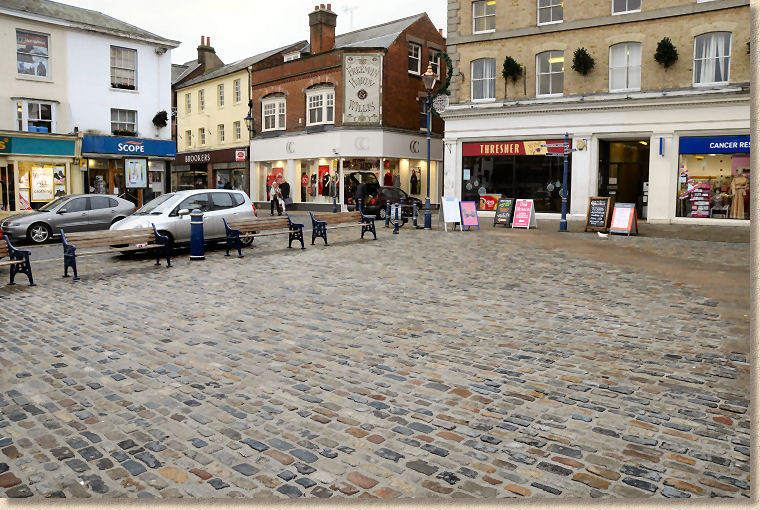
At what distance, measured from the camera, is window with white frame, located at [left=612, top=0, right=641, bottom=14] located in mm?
23172

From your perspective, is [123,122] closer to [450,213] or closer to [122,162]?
[122,162]

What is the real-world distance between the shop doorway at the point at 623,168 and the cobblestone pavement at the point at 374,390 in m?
15.7

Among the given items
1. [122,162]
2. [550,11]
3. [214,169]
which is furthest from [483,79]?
[214,169]

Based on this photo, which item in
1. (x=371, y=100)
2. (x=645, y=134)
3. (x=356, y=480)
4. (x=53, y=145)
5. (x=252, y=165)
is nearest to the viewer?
(x=356, y=480)

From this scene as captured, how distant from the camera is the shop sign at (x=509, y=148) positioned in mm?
25484

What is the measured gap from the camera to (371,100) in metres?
34.7

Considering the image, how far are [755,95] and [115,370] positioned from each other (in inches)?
214

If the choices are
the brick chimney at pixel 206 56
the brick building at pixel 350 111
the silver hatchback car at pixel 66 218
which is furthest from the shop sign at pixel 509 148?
the brick chimney at pixel 206 56

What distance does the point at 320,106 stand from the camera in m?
36.3

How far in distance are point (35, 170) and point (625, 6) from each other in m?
25.3

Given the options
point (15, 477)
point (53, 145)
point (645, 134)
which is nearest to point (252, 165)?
point (53, 145)

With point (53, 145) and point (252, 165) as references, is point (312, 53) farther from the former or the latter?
point (53, 145)

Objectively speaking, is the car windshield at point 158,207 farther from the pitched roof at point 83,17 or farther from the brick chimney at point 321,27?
the brick chimney at point 321,27

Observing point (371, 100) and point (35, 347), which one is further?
point (371, 100)
